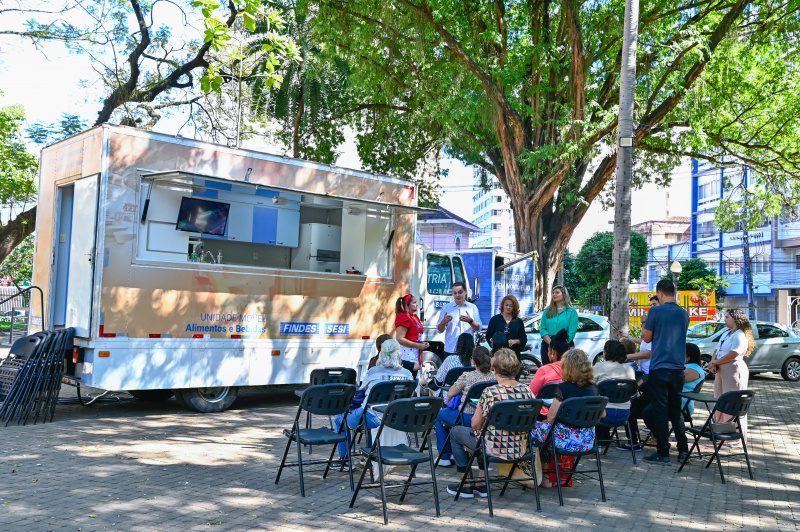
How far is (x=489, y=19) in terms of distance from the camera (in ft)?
57.1

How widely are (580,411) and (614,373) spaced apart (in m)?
1.79

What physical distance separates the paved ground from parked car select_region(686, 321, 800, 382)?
357 inches

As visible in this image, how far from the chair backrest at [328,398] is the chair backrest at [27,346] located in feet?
14.8

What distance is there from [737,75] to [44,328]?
15.2 meters

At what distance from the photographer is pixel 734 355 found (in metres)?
8.46

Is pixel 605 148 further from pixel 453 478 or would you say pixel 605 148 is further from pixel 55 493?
pixel 55 493

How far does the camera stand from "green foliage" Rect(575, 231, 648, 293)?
5053 cm

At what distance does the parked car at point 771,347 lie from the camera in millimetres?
17703

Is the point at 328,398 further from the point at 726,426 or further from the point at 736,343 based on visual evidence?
the point at 736,343

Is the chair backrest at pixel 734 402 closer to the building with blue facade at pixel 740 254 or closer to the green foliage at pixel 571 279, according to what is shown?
the building with blue facade at pixel 740 254

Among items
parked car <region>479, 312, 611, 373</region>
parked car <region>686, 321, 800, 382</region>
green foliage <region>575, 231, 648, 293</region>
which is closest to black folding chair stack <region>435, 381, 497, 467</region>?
parked car <region>479, 312, 611, 373</region>

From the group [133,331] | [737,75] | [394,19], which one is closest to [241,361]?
[133,331]

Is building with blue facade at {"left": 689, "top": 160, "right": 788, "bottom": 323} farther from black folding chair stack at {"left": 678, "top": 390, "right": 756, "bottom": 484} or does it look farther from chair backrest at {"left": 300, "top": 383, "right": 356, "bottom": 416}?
chair backrest at {"left": 300, "top": 383, "right": 356, "bottom": 416}

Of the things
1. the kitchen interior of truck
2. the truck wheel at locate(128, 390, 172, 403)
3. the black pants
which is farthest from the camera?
the truck wheel at locate(128, 390, 172, 403)
